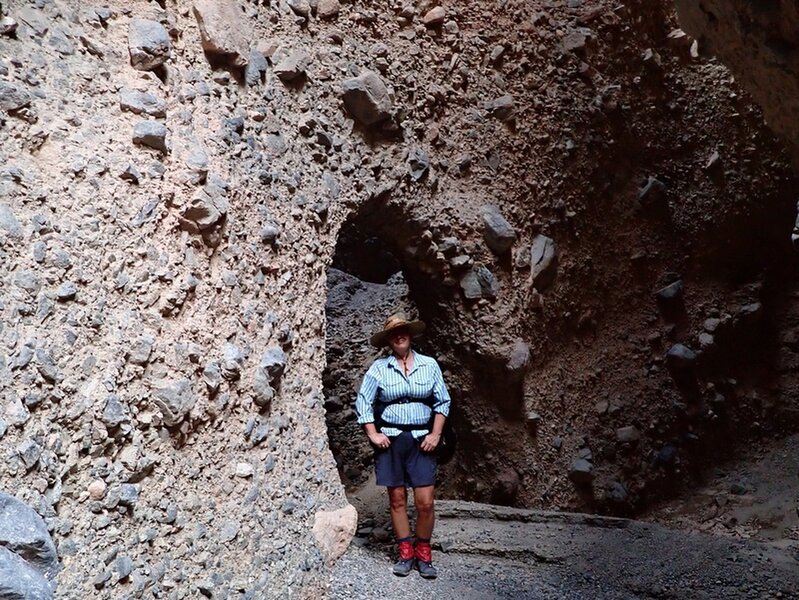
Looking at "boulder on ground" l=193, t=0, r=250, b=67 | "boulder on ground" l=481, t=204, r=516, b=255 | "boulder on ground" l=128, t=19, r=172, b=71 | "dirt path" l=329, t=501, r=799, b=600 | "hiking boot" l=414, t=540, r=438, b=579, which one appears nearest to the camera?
"boulder on ground" l=128, t=19, r=172, b=71

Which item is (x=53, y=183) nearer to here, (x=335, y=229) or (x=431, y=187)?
(x=335, y=229)

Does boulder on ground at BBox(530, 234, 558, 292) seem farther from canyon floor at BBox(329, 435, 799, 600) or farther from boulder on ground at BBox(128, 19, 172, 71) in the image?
boulder on ground at BBox(128, 19, 172, 71)

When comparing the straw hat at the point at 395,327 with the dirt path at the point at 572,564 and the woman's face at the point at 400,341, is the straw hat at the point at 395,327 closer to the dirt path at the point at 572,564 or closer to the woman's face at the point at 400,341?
the woman's face at the point at 400,341

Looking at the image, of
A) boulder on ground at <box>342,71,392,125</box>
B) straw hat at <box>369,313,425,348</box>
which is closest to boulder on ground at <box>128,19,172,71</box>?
boulder on ground at <box>342,71,392,125</box>

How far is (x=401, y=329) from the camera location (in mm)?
3146

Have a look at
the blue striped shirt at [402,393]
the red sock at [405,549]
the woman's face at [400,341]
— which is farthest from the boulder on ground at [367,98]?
the red sock at [405,549]

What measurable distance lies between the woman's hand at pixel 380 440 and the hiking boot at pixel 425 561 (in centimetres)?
46

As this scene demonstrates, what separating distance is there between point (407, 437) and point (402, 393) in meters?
0.19

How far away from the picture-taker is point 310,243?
9.84ft

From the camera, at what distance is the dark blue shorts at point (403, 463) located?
3021mm

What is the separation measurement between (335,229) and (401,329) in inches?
21.4

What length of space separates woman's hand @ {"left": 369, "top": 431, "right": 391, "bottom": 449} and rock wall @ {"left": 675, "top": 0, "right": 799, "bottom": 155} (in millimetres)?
1854

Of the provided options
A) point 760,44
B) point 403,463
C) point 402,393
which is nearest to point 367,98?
point 402,393

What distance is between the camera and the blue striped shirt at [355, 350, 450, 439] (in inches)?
120
